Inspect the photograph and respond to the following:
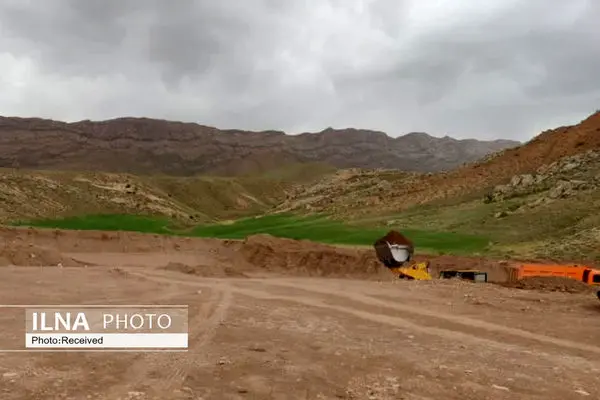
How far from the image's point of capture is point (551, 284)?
857 inches

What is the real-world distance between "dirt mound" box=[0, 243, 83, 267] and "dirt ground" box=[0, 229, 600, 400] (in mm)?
2315

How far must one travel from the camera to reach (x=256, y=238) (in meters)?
33.6

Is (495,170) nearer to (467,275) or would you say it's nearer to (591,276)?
(467,275)

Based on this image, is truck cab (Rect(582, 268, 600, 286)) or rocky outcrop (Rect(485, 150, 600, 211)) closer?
truck cab (Rect(582, 268, 600, 286))

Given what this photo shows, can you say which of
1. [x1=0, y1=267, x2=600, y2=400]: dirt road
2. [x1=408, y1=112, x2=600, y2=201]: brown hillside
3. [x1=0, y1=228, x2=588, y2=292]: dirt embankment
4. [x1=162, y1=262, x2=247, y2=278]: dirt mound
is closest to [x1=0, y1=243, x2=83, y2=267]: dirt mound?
[x1=0, y1=228, x2=588, y2=292]: dirt embankment

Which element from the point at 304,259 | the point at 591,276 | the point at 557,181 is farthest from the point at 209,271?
the point at 557,181

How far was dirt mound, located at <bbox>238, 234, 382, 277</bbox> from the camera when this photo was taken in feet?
92.7

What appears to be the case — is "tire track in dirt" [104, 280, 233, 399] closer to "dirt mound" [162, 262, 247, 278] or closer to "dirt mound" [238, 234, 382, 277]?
"dirt mound" [162, 262, 247, 278]

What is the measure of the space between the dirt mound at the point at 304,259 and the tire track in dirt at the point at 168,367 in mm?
15287

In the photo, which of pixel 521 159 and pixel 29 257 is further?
pixel 521 159

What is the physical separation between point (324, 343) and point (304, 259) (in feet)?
60.3

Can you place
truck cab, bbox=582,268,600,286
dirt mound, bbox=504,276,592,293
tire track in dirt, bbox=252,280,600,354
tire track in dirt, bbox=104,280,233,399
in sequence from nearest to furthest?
tire track in dirt, bbox=104,280,233,399, tire track in dirt, bbox=252,280,600,354, truck cab, bbox=582,268,600,286, dirt mound, bbox=504,276,592,293

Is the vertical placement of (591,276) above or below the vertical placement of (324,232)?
below

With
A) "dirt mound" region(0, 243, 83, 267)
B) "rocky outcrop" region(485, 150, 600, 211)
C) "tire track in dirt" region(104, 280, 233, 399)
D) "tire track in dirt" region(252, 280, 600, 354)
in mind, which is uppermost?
"rocky outcrop" region(485, 150, 600, 211)
